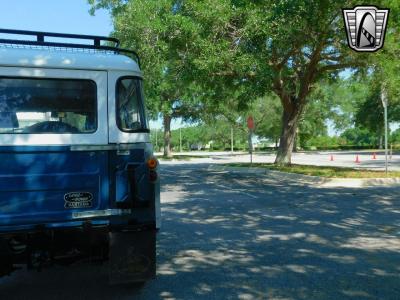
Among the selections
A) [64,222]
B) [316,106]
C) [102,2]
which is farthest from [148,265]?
[316,106]

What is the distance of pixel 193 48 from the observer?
17.9 m

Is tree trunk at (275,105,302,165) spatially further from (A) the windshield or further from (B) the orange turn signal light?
(A) the windshield

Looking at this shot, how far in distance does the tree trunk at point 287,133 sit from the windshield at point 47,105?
20.6 m

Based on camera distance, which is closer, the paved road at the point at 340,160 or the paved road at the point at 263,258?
the paved road at the point at 263,258

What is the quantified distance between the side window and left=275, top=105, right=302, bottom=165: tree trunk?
2021 cm

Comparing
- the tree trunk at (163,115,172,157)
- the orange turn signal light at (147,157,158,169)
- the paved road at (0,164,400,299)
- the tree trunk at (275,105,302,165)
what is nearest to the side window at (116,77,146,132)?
the orange turn signal light at (147,157,158,169)

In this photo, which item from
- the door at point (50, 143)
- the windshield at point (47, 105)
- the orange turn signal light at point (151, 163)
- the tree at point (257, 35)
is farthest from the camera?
the tree at point (257, 35)

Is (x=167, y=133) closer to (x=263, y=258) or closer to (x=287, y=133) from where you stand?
(x=287, y=133)

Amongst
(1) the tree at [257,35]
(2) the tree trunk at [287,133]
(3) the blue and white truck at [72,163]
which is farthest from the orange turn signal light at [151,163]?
(2) the tree trunk at [287,133]

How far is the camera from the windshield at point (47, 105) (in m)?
4.37

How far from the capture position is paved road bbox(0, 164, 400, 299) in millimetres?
5140

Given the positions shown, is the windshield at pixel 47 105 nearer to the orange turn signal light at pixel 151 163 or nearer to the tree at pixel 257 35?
the orange turn signal light at pixel 151 163

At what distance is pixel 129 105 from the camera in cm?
478

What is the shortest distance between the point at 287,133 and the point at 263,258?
1864 cm
